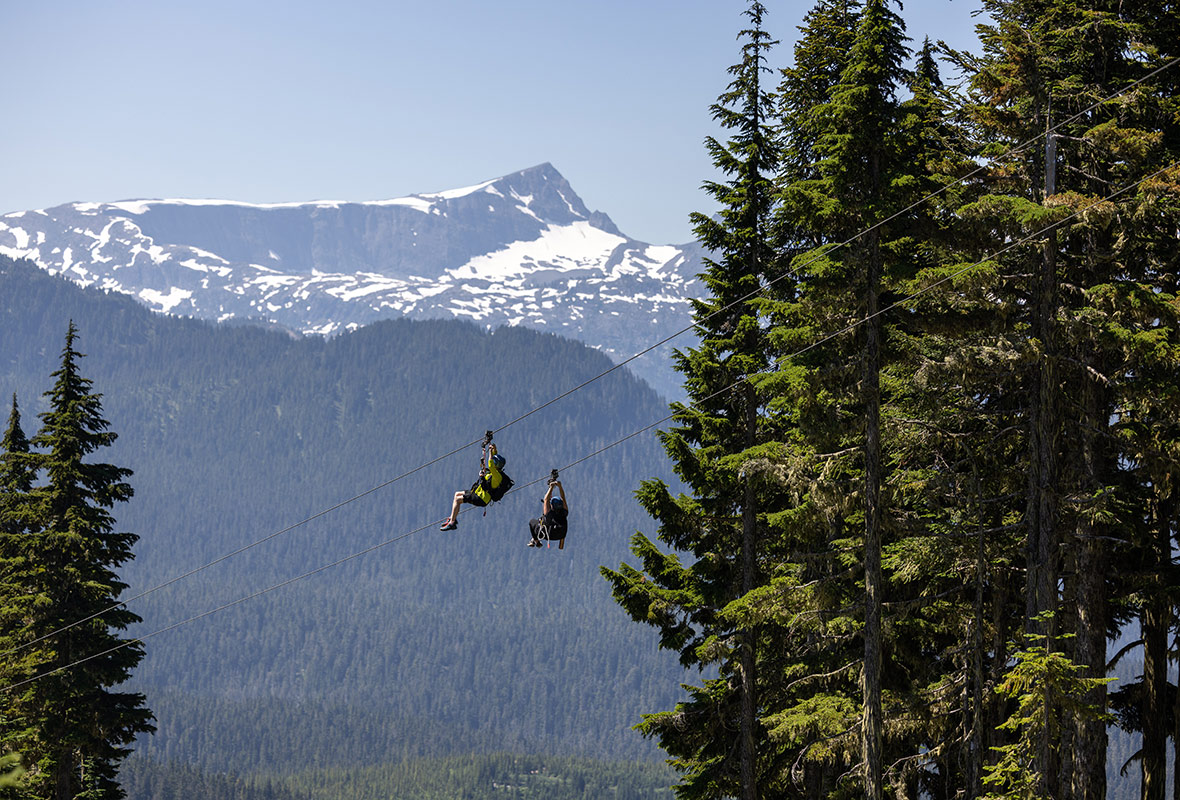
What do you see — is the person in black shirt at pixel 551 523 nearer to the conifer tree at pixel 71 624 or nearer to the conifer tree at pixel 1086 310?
the conifer tree at pixel 1086 310

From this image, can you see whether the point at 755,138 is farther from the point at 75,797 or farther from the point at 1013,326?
the point at 75,797

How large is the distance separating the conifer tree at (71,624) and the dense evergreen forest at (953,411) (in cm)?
1753

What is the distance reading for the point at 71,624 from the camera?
117ft

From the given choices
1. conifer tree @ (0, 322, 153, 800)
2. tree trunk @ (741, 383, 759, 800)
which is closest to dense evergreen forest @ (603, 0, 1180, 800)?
tree trunk @ (741, 383, 759, 800)

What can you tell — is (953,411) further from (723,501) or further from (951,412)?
(723,501)

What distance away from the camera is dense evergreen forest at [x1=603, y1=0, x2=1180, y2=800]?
68.2 feet

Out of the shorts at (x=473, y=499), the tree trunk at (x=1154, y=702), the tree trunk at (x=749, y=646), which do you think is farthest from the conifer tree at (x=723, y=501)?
the tree trunk at (x=1154, y=702)

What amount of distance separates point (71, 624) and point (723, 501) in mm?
19969

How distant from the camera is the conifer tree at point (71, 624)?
116 feet

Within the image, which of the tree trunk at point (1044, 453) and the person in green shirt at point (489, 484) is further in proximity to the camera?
the person in green shirt at point (489, 484)

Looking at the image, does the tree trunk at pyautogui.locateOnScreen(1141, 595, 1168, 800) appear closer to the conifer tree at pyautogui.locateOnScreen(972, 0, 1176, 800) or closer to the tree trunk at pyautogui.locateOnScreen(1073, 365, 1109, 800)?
the conifer tree at pyautogui.locateOnScreen(972, 0, 1176, 800)

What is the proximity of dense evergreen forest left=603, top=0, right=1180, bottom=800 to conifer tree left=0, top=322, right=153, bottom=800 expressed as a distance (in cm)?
1753

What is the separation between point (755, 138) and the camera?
1071 inches

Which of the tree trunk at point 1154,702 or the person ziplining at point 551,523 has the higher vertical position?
the person ziplining at point 551,523
